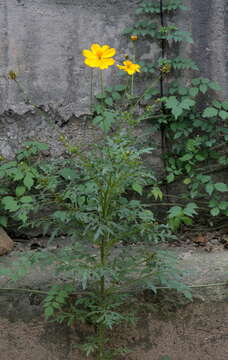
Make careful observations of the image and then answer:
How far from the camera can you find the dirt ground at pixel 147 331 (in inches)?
98.3

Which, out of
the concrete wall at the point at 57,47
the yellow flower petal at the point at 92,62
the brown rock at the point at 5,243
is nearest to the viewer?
the yellow flower petal at the point at 92,62

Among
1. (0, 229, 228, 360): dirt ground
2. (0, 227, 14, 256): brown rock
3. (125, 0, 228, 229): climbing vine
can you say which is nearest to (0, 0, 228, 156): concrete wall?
(125, 0, 228, 229): climbing vine

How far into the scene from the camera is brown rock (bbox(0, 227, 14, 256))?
2963 mm

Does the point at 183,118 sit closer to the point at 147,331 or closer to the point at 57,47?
the point at 57,47

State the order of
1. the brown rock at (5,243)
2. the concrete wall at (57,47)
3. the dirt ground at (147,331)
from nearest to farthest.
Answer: the dirt ground at (147,331), the brown rock at (5,243), the concrete wall at (57,47)

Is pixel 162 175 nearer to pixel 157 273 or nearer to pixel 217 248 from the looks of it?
pixel 217 248

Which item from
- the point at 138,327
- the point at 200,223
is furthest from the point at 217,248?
the point at 138,327

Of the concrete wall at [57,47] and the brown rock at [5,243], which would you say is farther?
the concrete wall at [57,47]

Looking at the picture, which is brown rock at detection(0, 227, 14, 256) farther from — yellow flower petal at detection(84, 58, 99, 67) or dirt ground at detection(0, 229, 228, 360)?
yellow flower petal at detection(84, 58, 99, 67)

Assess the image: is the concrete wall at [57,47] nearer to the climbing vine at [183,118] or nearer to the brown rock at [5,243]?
the climbing vine at [183,118]

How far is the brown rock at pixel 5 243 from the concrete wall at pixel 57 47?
0.48 m

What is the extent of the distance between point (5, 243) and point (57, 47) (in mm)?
1185

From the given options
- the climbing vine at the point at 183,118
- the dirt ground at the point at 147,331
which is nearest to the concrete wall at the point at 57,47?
the climbing vine at the point at 183,118

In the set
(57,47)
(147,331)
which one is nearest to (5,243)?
(147,331)
